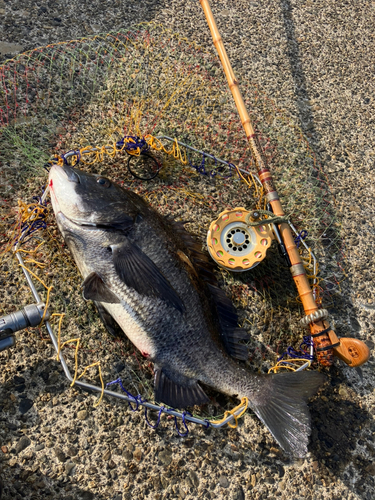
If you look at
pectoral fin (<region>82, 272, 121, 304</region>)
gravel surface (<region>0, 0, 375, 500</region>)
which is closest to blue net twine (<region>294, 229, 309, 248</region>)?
gravel surface (<region>0, 0, 375, 500</region>)

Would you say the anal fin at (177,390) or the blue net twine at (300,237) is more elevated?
the blue net twine at (300,237)

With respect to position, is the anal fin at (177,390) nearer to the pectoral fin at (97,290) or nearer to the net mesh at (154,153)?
the net mesh at (154,153)

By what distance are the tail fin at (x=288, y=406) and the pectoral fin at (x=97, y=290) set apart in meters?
1.05

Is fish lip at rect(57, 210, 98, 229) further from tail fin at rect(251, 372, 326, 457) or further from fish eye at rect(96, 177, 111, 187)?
tail fin at rect(251, 372, 326, 457)

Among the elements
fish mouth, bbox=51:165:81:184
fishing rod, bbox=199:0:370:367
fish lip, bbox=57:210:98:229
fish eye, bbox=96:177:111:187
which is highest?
fish mouth, bbox=51:165:81:184

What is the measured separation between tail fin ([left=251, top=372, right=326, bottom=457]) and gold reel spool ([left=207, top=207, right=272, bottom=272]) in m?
0.78

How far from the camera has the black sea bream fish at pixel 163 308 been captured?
92.5 inches

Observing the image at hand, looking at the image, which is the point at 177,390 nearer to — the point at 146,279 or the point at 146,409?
the point at 146,409

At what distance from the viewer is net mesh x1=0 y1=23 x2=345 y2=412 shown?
271cm

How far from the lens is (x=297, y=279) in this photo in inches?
107

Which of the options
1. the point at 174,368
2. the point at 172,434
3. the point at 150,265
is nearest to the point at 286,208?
the point at 150,265

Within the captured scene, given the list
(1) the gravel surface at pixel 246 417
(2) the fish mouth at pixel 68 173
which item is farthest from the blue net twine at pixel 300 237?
(2) the fish mouth at pixel 68 173

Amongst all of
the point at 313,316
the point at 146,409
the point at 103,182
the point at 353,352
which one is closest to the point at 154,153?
the point at 103,182

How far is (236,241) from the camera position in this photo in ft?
9.20
